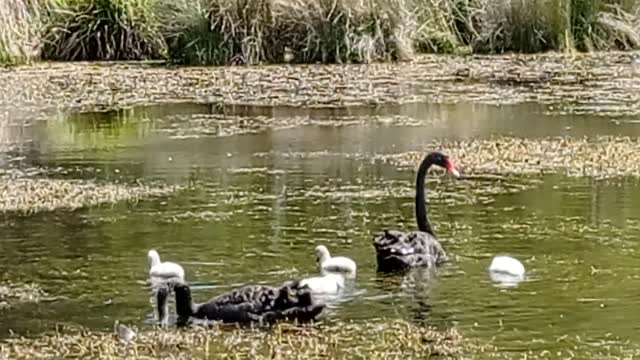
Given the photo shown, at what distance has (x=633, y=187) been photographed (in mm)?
12344

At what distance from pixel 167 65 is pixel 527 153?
40.4 feet

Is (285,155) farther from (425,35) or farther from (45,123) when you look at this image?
(425,35)

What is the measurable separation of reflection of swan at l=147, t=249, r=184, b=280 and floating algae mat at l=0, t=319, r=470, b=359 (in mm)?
1070

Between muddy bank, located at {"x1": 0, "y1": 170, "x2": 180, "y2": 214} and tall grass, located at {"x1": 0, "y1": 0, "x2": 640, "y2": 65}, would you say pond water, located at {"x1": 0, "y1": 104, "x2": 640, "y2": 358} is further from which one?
tall grass, located at {"x1": 0, "y1": 0, "x2": 640, "y2": 65}

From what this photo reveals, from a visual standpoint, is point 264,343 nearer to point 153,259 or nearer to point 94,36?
point 153,259

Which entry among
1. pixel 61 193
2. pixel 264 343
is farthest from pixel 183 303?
pixel 61 193

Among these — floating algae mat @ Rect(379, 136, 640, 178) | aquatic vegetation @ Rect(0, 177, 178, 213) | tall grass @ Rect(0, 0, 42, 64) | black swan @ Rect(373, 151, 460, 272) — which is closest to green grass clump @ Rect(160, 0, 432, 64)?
tall grass @ Rect(0, 0, 42, 64)

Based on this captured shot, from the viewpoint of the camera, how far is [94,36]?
2764cm

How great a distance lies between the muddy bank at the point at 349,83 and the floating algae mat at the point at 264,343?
1102 centimetres

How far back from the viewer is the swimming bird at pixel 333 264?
9039 mm

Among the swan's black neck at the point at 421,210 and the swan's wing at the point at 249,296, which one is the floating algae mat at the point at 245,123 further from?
the swan's wing at the point at 249,296

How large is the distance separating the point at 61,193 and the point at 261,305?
5.18m

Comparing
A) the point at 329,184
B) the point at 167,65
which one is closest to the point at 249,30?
the point at 167,65

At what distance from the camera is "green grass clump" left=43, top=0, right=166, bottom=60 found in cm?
2741
